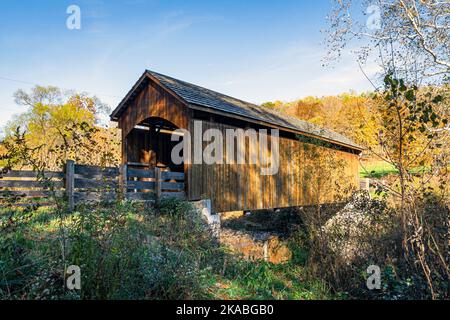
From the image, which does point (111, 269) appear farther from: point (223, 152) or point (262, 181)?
point (262, 181)

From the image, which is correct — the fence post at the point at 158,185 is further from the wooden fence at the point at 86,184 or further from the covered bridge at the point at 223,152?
the covered bridge at the point at 223,152

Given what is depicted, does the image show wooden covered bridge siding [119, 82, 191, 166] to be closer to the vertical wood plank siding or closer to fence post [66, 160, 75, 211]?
the vertical wood plank siding

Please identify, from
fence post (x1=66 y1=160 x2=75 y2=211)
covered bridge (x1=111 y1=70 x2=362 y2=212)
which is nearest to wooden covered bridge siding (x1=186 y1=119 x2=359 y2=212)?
covered bridge (x1=111 y1=70 x2=362 y2=212)

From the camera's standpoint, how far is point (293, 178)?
12047mm

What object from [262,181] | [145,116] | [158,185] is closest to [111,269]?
[158,185]

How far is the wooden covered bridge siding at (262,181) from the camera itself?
827cm

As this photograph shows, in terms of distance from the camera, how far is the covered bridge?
8.27 m

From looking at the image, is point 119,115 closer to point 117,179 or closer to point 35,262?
point 117,179

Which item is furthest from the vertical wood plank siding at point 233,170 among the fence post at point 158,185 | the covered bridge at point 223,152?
the fence post at point 158,185

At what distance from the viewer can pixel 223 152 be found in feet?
29.9

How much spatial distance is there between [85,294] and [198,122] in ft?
19.4

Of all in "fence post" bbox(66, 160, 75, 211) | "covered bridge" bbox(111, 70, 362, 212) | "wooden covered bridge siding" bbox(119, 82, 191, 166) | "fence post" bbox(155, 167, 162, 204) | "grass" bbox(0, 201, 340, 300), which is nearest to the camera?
"grass" bbox(0, 201, 340, 300)

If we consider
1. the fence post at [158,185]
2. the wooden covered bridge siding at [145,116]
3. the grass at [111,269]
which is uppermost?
the wooden covered bridge siding at [145,116]
